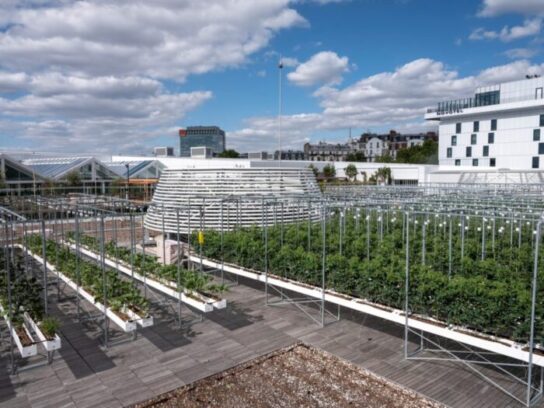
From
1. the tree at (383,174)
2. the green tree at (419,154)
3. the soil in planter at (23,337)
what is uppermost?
the green tree at (419,154)

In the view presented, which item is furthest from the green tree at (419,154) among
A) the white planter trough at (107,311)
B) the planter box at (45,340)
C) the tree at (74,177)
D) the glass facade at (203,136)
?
the glass facade at (203,136)

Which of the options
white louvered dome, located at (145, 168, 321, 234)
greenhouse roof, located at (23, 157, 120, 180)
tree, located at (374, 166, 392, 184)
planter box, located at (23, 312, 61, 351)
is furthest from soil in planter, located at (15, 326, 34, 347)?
tree, located at (374, 166, 392, 184)

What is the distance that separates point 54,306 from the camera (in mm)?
9523

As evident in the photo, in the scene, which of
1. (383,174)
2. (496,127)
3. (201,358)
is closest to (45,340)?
(201,358)

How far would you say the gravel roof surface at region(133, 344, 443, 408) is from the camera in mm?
5613

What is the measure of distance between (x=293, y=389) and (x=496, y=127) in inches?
2044

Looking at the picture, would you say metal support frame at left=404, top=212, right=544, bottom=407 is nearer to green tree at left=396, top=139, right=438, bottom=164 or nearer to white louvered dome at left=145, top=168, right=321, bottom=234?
white louvered dome at left=145, top=168, right=321, bottom=234

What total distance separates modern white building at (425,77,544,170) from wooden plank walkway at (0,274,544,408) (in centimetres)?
4657

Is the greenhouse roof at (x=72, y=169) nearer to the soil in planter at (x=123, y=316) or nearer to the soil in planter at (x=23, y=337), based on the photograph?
the soil in planter at (x=23, y=337)

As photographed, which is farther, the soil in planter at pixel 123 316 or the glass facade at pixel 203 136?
the glass facade at pixel 203 136

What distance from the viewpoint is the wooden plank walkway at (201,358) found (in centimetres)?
584

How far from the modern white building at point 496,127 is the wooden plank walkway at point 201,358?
46572 millimetres

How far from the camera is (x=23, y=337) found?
20.8 feet

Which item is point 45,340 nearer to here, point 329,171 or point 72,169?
point 72,169
